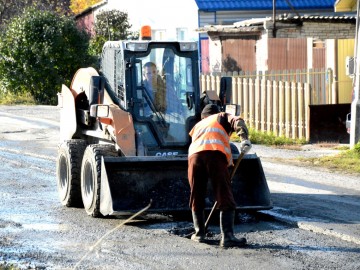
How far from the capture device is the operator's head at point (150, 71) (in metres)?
12.0

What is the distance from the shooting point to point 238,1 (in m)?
35.2

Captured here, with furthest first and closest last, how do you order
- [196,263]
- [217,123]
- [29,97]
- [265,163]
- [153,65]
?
[29,97], [265,163], [153,65], [217,123], [196,263]

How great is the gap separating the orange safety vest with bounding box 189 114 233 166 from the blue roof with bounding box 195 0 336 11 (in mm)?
25013

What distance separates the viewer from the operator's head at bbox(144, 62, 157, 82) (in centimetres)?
1200

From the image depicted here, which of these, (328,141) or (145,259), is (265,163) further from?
(145,259)

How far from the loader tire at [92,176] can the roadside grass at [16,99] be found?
1998cm

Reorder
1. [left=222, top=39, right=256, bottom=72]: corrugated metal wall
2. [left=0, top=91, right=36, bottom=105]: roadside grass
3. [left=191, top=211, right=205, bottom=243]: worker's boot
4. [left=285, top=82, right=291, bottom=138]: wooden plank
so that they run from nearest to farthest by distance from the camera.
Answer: [left=191, top=211, right=205, bottom=243]: worker's boot
[left=285, top=82, right=291, bottom=138]: wooden plank
[left=222, top=39, right=256, bottom=72]: corrugated metal wall
[left=0, top=91, right=36, bottom=105]: roadside grass

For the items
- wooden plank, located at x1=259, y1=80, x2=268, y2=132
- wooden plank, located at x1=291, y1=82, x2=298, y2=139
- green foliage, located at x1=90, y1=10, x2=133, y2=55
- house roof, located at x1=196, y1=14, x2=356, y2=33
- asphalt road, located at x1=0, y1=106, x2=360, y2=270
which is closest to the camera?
asphalt road, located at x1=0, y1=106, x2=360, y2=270

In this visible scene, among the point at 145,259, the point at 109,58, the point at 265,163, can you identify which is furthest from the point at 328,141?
the point at 145,259

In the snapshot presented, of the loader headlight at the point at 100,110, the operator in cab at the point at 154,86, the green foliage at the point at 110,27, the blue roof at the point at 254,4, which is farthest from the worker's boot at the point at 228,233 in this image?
the blue roof at the point at 254,4

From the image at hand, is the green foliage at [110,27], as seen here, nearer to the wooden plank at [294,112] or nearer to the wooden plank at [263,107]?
the wooden plank at [263,107]

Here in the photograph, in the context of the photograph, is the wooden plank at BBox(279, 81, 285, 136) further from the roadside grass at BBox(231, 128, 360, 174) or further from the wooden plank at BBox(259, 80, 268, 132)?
the wooden plank at BBox(259, 80, 268, 132)

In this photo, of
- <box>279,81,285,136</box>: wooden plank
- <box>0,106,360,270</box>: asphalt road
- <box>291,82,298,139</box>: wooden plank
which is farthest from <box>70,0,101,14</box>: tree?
<box>0,106,360,270</box>: asphalt road

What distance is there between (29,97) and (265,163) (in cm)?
1673
